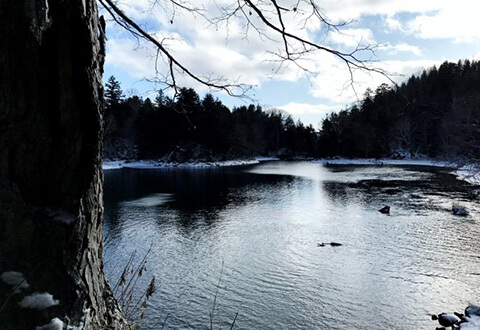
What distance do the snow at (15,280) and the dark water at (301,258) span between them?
8.69 m

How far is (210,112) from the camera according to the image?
63031mm

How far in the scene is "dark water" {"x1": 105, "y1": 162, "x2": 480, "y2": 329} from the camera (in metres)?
10.2

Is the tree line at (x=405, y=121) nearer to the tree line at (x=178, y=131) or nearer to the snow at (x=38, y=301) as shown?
the tree line at (x=178, y=131)

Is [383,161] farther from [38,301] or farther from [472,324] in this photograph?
[38,301]

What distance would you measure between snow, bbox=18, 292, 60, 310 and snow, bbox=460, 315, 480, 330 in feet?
32.8

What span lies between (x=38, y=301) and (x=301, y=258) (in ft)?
45.0

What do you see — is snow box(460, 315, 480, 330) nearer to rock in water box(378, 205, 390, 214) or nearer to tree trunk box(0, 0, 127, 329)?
tree trunk box(0, 0, 127, 329)

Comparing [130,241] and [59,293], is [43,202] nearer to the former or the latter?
[59,293]

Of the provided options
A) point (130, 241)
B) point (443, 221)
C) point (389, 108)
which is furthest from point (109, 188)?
point (389, 108)

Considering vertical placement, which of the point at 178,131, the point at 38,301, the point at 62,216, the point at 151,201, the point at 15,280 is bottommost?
the point at 151,201

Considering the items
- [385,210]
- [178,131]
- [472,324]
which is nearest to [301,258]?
[472,324]

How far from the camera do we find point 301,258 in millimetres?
14570

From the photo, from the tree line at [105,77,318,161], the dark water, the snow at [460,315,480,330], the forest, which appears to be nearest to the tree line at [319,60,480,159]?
the forest

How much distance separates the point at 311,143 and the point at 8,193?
86.6 meters
